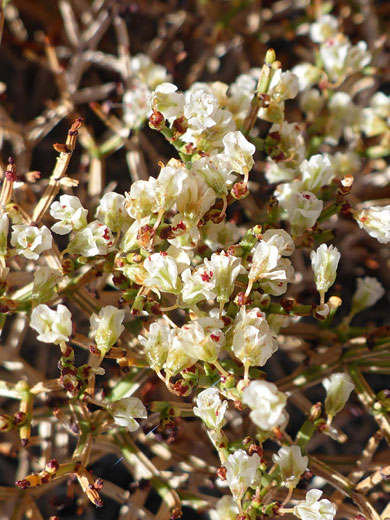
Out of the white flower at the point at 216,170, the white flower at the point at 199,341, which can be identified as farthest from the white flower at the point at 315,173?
the white flower at the point at 199,341

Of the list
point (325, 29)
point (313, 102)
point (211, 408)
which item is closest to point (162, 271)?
point (211, 408)

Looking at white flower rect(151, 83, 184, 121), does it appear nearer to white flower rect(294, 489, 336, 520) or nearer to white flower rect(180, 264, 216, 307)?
white flower rect(180, 264, 216, 307)

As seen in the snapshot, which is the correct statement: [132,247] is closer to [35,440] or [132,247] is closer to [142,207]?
[142,207]

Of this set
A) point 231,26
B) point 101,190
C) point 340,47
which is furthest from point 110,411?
point 231,26

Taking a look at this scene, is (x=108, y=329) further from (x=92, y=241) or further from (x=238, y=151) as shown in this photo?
(x=238, y=151)

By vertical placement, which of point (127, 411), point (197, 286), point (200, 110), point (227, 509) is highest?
point (200, 110)

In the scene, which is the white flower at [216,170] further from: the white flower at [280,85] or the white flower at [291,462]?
the white flower at [291,462]
